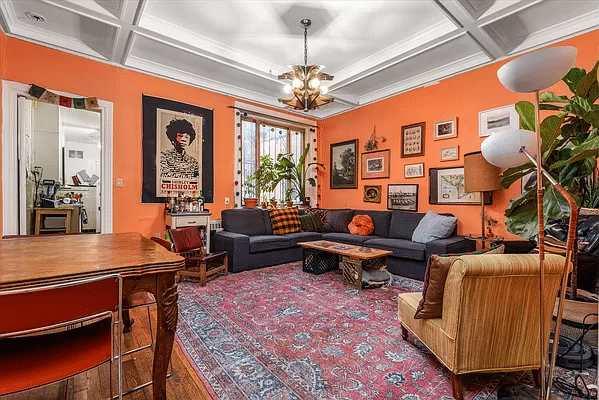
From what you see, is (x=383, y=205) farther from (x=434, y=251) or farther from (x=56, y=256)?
(x=56, y=256)

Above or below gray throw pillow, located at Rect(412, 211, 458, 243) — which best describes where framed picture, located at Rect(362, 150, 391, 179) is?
above

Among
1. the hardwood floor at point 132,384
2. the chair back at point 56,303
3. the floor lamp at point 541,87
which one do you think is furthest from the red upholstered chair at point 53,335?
the floor lamp at point 541,87

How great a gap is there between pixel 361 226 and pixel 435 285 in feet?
11.0

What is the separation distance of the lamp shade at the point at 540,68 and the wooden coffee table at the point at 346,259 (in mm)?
2297

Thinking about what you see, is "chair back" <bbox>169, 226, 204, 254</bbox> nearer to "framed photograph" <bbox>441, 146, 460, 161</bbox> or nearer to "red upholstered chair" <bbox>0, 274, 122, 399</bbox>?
"red upholstered chair" <bbox>0, 274, 122, 399</bbox>

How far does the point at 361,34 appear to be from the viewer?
3670 millimetres

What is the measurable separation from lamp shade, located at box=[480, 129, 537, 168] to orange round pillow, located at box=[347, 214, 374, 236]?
11.2ft

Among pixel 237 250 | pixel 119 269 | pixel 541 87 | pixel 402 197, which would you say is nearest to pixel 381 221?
pixel 402 197

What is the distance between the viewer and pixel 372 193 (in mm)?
5449

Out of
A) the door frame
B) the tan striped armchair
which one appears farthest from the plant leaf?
the door frame

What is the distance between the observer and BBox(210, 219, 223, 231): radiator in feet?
15.6

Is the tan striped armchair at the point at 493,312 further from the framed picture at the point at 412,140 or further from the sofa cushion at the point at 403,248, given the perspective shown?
the framed picture at the point at 412,140

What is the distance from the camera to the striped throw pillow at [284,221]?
5031 mm

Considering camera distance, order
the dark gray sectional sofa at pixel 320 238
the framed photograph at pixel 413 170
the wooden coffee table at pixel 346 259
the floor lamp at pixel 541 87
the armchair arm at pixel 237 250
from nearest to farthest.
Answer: the floor lamp at pixel 541 87 < the wooden coffee table at pixel 346 259 < the dark gray sectional sofa at pixel 320 238 < the armchair arm at pixel 237 250 < the framed photograph at pixel 413 170
